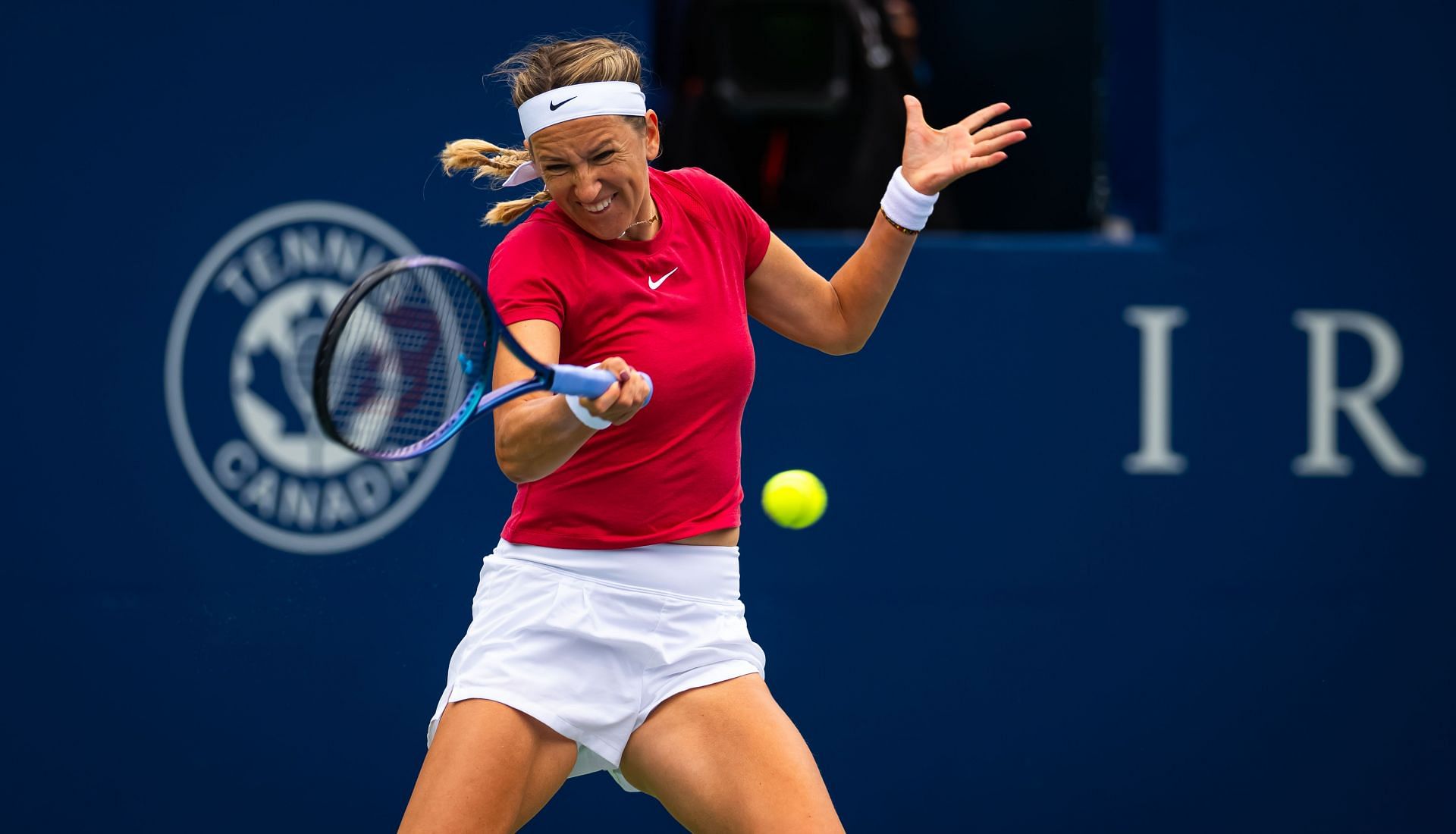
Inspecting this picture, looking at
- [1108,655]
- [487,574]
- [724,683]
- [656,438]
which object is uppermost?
[656,438]

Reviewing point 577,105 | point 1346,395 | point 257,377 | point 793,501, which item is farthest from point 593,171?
point 1346,395

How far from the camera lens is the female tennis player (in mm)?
2520

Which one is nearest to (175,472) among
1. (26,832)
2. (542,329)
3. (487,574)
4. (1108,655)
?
(26,832)

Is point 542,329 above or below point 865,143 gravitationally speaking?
below

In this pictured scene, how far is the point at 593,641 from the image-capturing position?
8.57 feet

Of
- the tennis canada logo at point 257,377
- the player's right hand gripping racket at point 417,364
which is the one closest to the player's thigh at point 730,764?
the player's right hand gripping racket at point 417,364

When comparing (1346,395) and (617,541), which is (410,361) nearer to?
(617,541)

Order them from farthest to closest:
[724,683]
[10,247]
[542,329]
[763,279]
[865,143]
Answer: [865,143]
[10,247]
[763,279]
[724,683]
[542,329]

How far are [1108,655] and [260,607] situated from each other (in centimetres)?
207


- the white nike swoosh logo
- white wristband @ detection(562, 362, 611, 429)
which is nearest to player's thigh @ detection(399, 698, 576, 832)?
white wristband @ detection(562, 362, 611, 429)

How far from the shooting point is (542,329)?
2.47 m

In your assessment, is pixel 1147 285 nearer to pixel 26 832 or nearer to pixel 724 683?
pixel 724 683

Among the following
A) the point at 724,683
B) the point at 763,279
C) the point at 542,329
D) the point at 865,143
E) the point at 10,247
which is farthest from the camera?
the point at 865,143

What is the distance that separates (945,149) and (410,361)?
987mm
